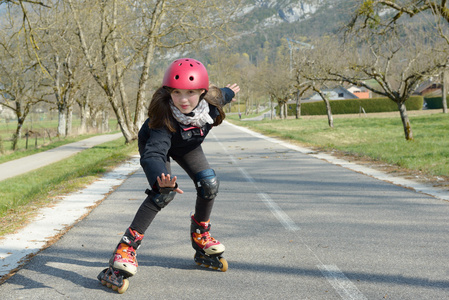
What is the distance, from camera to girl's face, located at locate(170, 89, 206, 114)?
3574mm

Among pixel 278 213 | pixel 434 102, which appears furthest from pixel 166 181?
pixel 434 102

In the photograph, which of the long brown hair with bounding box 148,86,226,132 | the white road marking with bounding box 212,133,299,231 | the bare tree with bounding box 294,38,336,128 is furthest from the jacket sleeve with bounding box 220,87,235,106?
the bare tree with bounding box 294,38,336,128

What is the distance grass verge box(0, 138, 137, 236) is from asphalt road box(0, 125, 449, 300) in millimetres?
988

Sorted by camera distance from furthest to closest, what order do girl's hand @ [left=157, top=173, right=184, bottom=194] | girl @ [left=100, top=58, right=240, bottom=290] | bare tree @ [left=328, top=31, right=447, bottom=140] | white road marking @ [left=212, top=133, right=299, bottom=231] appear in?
bare tree @ [left=328, top=31, right=447, bottom=140] → white road marking @ [left=212, top=133, right=299, bottom=231] → girl @ [left=100, top=58, right=240, bottom=290] → girl's hand @ [left=157, top=173, right=184, bottom=194]

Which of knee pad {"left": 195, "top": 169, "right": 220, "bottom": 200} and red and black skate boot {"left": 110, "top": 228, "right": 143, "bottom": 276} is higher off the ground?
knee pad {"left": 195, "top": 169, "right": 220, "bottom": 200}

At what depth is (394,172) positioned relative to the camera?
34.8 feet

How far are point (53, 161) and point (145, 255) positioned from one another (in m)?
18.0

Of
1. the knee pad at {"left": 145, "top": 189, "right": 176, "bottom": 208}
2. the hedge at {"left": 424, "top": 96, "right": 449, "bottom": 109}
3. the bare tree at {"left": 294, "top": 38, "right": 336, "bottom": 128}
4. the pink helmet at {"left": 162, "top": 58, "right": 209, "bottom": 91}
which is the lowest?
the knee pad at {"left": 145, "top": 189, "right": 176, "bottom": 208}

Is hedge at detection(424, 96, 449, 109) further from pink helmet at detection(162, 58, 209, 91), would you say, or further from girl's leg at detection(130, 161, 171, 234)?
girl's leg at detection(130, 161, 171, 234)

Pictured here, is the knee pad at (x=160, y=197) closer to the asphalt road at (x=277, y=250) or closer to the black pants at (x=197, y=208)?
the black pants at (x=197, y=208)

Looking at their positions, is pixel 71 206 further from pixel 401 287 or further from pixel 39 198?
pixel 401 287

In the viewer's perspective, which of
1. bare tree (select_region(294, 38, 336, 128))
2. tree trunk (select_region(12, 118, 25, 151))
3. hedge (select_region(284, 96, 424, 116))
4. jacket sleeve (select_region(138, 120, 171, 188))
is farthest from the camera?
hedge (select_region(284, 96, 424, 116))

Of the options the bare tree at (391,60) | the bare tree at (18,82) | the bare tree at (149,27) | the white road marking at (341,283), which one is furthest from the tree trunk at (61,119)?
the white road marking at (341,283)

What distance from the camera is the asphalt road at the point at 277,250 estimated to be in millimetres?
3447
